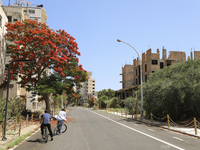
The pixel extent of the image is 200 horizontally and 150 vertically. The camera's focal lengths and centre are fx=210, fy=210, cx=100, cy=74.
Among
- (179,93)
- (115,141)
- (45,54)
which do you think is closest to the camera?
(115,141)

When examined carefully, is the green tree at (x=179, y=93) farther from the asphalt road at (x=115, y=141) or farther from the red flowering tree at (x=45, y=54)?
the red flowering tree at (x=45, y=54)

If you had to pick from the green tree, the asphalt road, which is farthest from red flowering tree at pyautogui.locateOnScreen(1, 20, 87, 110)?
the asphalt road

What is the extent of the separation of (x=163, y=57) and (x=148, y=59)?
160 inches

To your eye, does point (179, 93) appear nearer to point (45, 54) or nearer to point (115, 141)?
point (115, 141)

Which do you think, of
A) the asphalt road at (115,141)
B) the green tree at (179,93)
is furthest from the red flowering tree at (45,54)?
the asphalt road at (115,141)

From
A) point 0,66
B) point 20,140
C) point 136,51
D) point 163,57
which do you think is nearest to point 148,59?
point 163,57

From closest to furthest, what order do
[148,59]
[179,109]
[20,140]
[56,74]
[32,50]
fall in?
[20,140]
[179,109]
[32,50]
[56,74]
[148,59]

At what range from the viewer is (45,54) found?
23844 mm

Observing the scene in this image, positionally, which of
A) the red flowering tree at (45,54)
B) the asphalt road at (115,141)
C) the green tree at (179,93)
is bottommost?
the asphalt road at (115,141)

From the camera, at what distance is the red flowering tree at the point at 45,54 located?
22562 millimetres

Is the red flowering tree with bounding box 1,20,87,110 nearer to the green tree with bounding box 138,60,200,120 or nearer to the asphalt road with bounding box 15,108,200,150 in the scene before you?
the green tree with bounding box 138,60,200,120

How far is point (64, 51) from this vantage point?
2545 centimetres

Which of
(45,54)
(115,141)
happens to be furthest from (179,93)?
(45,54)

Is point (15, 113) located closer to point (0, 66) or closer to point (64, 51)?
point (0, 66)
